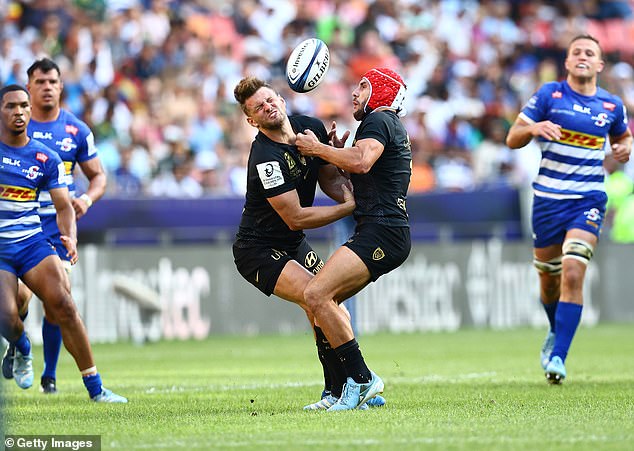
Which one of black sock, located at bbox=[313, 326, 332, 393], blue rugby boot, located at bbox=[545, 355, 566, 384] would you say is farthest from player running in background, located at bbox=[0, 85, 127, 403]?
blue rugby boot, located at bbox=[545, 355, 566, 384]

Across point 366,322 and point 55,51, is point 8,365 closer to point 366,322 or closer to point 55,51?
point 366,322

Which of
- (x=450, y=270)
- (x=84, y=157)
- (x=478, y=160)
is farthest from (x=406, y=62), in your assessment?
(x=84, y=157)

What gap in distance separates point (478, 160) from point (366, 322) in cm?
481

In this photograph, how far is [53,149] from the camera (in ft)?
36.3

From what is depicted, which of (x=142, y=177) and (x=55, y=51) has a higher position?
(x=55, y=51)

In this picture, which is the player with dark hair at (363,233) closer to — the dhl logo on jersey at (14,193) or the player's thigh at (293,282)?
the player's thigh at (293,282)

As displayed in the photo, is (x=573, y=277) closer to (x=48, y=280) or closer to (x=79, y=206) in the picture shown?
(x=79, y=206)

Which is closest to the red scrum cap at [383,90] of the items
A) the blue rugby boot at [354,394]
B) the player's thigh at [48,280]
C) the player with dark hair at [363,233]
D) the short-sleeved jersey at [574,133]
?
the player with dark hair at [363,233]

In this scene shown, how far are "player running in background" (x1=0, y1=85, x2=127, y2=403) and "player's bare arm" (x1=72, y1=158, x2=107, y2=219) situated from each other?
0.88m

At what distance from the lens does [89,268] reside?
685 inches

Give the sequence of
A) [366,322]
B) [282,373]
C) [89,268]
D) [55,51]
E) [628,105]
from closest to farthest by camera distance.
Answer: [282,373], [89,268], [366,322], [55,51], [628,105]

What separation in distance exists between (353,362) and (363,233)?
0.90 meters

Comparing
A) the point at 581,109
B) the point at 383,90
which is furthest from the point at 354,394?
the point at 581,109

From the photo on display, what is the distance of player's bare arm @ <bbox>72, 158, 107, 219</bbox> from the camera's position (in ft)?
35.7
